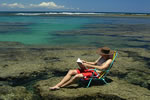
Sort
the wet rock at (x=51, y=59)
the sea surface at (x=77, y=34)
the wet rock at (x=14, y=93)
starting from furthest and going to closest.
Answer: the sea surface at (x=77, y=34)
the wet rock at (x=51, y=59)
the wet rock at (x=14, y=93)

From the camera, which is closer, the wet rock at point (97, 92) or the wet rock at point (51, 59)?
the wet rock at point (97, 92)

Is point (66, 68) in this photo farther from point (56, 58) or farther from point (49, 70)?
point (56, 58)

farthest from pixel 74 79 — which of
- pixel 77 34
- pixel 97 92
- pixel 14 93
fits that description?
pixel 77 34

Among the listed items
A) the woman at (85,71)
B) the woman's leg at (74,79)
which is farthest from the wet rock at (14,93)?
the woman's leg at (74,79)

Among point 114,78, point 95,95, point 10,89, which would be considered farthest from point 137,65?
point 10,89

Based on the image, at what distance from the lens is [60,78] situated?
18.9 ft

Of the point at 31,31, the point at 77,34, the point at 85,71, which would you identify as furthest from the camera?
the point at 31,31

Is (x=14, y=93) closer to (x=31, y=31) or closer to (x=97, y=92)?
(x=97, y=92)

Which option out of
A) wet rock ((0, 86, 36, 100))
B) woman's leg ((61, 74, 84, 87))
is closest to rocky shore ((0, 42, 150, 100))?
wet rock ((0, 86, 36, 100))

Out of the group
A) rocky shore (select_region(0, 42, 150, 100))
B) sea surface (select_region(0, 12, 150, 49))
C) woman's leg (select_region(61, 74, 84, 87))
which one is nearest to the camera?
rocky shore (select_region(0, 42, 150, 100))

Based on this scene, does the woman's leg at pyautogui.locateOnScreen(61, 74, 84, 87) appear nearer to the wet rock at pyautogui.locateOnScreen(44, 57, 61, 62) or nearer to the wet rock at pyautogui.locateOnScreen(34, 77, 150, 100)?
the wet rock at pyautogui.locateOnScreen(34, 77, 150, 100)

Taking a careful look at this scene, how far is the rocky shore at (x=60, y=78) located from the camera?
4.57 metres

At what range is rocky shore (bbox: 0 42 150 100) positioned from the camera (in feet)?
15.0

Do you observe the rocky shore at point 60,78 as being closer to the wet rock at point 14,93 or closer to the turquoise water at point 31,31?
the wet rock at point 14,93
